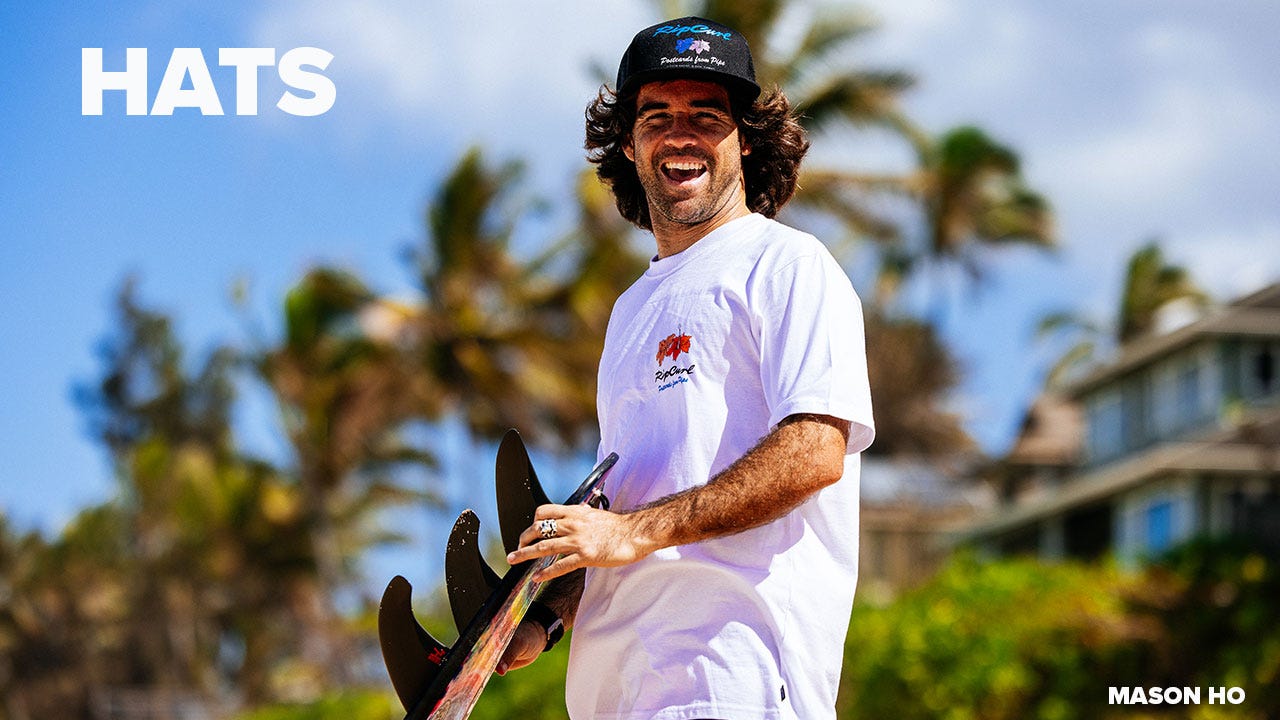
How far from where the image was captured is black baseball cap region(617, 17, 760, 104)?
9.50 feet

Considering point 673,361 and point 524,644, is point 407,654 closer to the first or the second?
point 524,644

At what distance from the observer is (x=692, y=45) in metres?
2.90

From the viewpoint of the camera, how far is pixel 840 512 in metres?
2.80

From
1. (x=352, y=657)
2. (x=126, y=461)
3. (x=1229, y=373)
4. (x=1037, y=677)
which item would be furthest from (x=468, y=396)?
(x=126, y=461)

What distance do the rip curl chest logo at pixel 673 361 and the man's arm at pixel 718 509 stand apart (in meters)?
0.22

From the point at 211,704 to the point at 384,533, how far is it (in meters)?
10.6

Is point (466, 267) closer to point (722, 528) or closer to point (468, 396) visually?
point (468, 396)

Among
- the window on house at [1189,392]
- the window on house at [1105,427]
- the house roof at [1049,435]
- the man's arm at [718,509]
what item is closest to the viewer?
the man's arm at [718,509]

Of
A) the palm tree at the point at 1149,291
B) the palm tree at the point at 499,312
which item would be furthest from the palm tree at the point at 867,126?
the palm tree at the point at 1149,291

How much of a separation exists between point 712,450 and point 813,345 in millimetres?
239

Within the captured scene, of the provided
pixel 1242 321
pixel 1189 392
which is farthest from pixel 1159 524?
pixel 1242 321

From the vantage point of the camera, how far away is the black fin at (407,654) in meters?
2.82

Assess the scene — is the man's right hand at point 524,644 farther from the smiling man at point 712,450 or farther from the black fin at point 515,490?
the black fin at point 515,490

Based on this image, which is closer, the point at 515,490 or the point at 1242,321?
the point at 515,490
